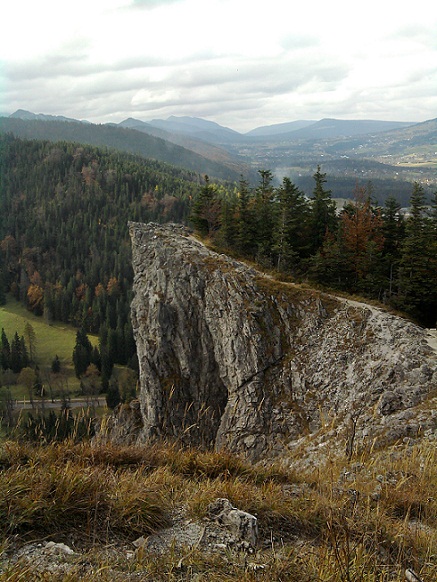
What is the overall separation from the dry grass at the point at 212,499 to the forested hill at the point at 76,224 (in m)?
90.5

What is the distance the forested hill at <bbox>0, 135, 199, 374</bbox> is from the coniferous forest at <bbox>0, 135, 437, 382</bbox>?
1.35 ft

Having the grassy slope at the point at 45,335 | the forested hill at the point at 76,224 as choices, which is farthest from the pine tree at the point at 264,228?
the forested hill at the point at 76,224

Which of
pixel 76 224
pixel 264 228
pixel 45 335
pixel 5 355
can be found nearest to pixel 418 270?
pixel 264 228

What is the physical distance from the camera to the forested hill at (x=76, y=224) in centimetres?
11494

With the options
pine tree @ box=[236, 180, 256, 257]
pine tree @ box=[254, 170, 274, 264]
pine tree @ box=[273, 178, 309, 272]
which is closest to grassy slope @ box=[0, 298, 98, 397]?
pine tree @ box=[236, 180, 256, 257]

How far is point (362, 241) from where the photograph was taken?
1399 inches

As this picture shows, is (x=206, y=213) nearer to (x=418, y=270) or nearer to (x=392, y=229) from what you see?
(x=392, y=229)

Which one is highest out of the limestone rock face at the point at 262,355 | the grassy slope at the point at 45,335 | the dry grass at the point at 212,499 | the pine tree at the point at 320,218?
the pine tree at the point at 320,218

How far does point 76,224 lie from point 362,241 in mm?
131249

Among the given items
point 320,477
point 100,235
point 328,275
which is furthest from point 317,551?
point 100,235

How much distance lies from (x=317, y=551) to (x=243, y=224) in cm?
3795

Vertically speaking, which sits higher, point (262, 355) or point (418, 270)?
point (418, 270)

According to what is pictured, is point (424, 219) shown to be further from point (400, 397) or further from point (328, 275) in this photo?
point (400, 397)

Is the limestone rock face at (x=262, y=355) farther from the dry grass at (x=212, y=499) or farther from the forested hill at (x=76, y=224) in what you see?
the forested hill at (x=76, y=224)
